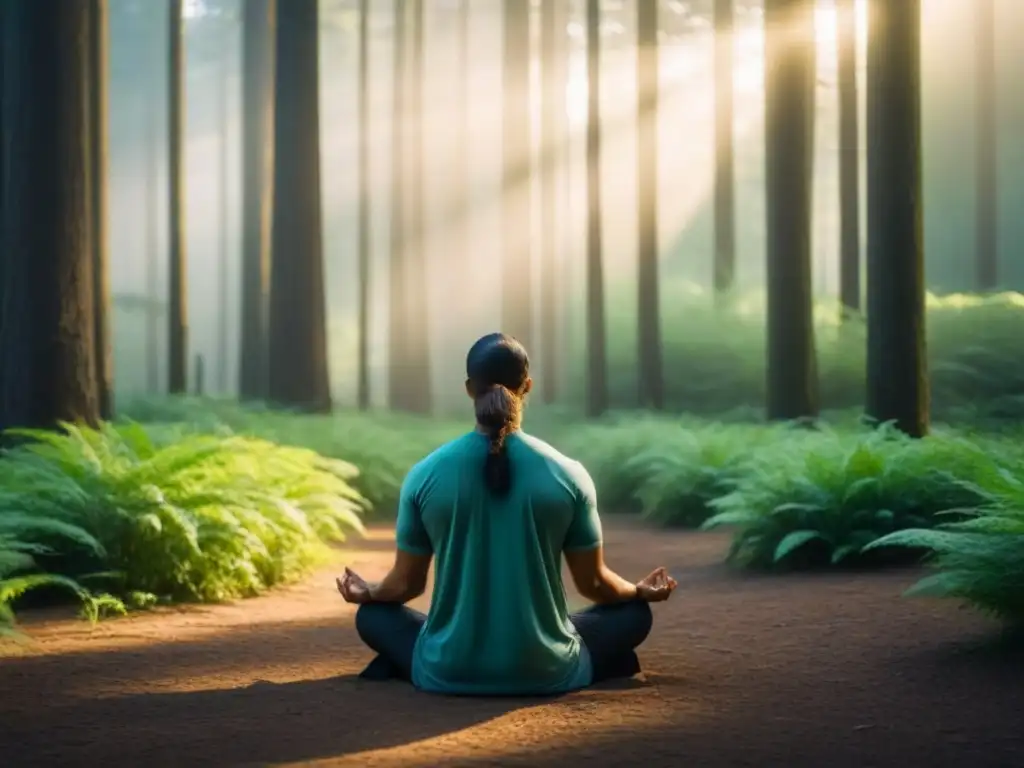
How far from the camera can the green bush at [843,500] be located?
9.57 metres

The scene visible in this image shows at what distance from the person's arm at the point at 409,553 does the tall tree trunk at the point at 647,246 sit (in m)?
18.7

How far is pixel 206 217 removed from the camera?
274ft

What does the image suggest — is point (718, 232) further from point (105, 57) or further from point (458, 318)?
point (458, 318)

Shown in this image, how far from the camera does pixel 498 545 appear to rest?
5566mm

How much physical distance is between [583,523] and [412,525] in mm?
765

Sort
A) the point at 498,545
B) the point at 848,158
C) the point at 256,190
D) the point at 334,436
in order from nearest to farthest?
the point at 498,545, the point at 334,436, the point at 848,158, the point at 256,190

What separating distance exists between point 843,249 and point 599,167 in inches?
216

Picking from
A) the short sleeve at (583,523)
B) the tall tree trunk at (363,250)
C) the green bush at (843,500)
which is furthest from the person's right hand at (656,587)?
the tall tree trunk at (363,250)

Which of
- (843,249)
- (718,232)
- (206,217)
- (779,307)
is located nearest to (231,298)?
(206,217)

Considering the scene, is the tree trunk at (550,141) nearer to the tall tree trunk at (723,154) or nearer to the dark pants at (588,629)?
the tall tree trunk at (723,154)

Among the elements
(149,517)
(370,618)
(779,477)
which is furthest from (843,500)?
(149,517)

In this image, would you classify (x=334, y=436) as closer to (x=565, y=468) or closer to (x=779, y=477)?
(x=779, y=477)

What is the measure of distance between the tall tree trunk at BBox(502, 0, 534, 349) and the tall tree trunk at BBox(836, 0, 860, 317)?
26.3ft

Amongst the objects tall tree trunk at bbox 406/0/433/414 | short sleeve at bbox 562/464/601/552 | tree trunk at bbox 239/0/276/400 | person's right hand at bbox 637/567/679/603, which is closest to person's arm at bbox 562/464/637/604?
short sleeve at bbox 562/464/601/552
